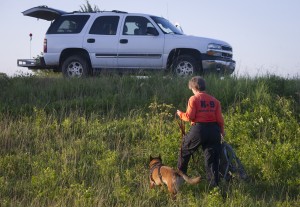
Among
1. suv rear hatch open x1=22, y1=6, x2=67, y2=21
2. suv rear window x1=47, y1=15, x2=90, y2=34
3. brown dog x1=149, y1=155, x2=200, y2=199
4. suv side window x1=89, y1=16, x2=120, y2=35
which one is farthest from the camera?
suv rear window x1=47, y1=15, x2=90, y2=34

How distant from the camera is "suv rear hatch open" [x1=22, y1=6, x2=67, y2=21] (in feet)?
40.4

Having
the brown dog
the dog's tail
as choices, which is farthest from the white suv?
the dog's tail

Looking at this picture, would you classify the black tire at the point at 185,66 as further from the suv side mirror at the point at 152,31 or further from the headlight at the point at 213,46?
the suv side mirror at the point at 152,31

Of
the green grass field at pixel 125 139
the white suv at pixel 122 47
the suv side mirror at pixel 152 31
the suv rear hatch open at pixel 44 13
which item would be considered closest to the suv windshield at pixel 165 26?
the white suv at pixel 122 47

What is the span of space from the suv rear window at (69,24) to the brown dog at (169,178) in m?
6.66

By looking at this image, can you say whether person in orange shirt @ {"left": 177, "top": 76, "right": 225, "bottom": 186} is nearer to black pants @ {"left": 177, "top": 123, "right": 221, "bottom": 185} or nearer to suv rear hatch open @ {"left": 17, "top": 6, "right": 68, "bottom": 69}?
black pants @ {"left": 177, "top": 123, "right": 221, "bottom": 185}

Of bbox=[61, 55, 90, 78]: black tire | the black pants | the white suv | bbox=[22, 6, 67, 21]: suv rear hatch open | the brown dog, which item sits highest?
bbox=[22, 6, 67, 21]: suv rear hatch open

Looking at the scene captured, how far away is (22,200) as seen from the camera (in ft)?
20.2

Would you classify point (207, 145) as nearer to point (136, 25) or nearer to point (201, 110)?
point (201, 110)

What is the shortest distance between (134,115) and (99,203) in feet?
11.5

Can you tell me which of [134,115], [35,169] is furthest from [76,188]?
[134,115]

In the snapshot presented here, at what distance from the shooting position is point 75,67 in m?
12.3

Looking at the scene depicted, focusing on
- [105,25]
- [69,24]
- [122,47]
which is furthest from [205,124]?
[69,24]

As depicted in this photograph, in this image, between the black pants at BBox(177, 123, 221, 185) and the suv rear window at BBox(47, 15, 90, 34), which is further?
the suv rear window at BBox(47, 15, 90, 34)
